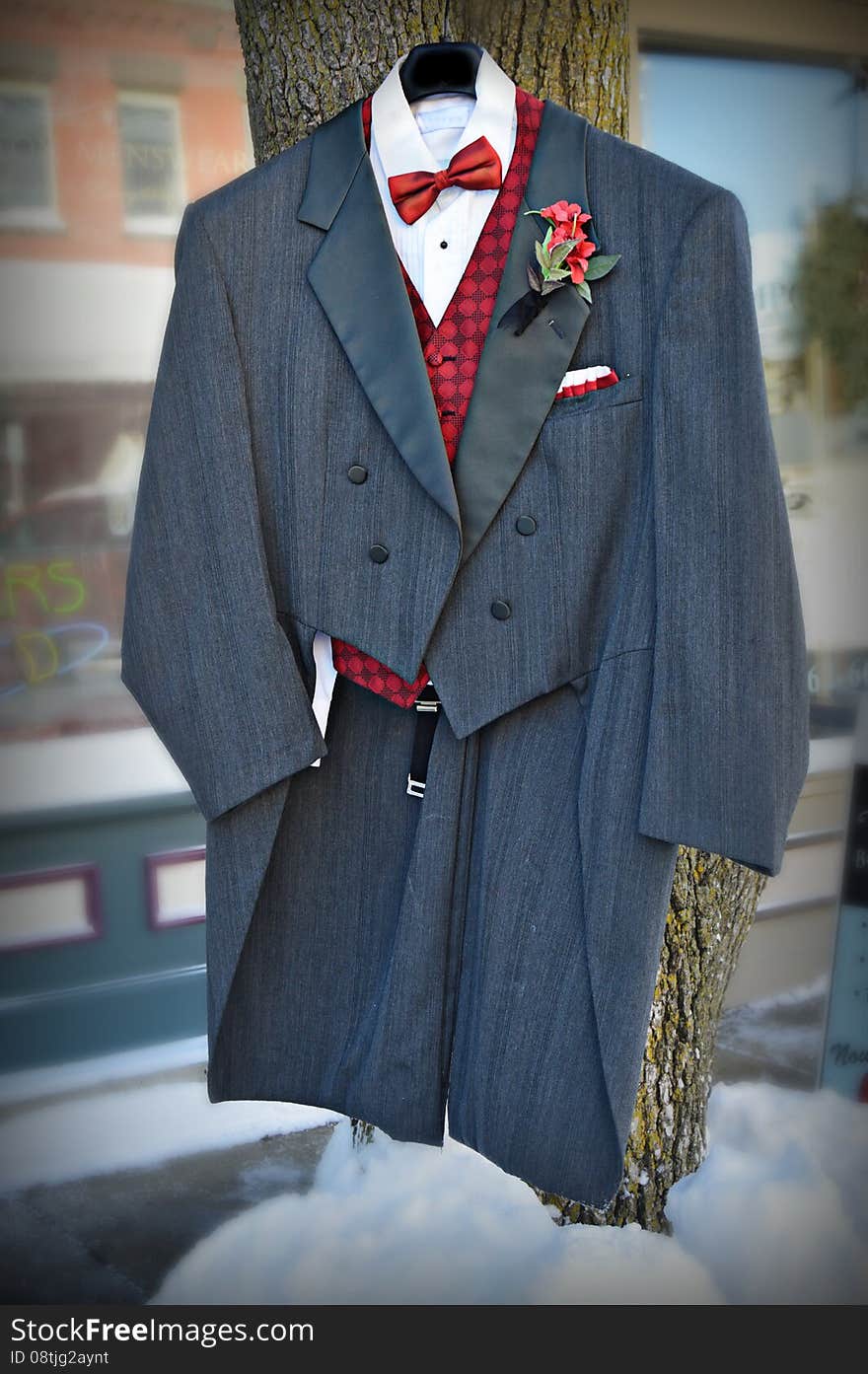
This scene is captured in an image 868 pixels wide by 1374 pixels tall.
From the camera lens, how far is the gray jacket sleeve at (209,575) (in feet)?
3.55

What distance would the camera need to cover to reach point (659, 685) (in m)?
1.05

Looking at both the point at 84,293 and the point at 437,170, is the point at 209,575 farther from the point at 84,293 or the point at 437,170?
the point at 84,293

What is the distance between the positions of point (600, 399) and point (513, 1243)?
1176mm

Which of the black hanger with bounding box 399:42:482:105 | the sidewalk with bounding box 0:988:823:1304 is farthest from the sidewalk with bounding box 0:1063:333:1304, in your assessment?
the black hanger with bounding box 399:42:482:105

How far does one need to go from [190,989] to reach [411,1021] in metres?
1.03

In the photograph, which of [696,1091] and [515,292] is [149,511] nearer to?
[515,292]

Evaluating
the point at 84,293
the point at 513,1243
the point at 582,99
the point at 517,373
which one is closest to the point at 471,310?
the point at 517,373

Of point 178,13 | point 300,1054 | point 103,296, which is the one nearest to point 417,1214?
point 300,1054

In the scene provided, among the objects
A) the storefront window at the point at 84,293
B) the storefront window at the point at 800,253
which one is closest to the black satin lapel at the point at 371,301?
the storefront window at the point at 84,293

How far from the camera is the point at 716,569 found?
40.8 inches

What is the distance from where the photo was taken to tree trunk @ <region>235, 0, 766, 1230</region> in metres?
1.38

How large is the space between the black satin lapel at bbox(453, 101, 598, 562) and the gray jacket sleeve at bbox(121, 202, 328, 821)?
0.73 feet

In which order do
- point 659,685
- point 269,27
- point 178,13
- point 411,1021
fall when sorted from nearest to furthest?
point 659,685 < point 411,1021 < point 269,27 < point 178,13

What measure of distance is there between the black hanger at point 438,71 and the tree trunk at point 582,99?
311 millimetres
